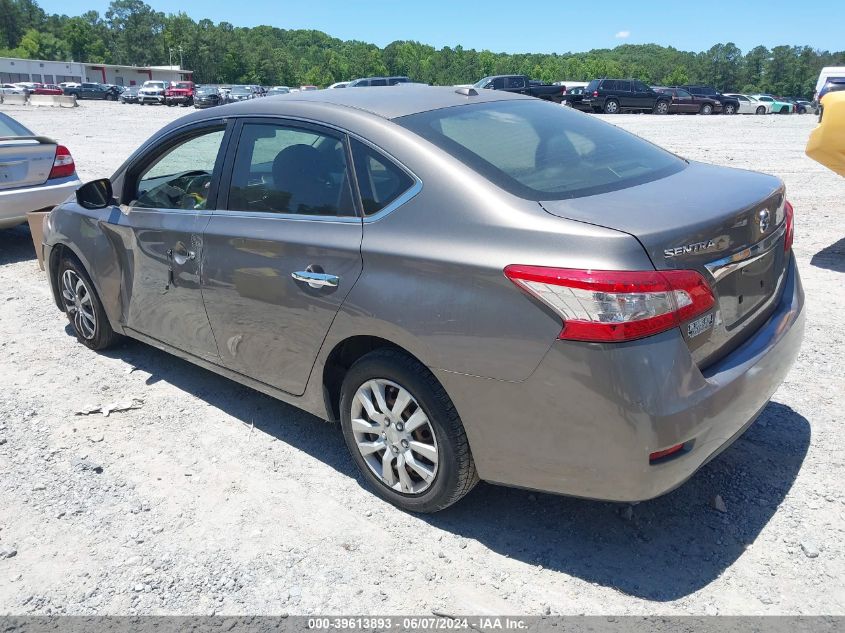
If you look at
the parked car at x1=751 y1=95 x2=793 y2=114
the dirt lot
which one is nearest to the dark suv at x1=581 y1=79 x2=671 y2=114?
the parked car at x1=751 y1=95 x2=793 y2=114

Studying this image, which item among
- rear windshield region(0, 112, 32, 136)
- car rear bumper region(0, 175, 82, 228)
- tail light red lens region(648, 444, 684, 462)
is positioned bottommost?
car rear bumper region(0, 175, 82, 228)

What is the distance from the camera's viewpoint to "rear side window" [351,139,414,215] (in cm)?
295

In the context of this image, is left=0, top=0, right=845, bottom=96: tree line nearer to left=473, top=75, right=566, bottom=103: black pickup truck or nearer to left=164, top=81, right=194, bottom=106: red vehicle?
left=164, top=81, right=194, bottom=106: red vehicle

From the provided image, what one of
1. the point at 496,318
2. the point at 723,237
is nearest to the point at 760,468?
the point at 723,237

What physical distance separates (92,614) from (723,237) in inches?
109

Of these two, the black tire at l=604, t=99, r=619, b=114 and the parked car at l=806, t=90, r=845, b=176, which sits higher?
the parked car at l=806, t=90, r=845, b=176

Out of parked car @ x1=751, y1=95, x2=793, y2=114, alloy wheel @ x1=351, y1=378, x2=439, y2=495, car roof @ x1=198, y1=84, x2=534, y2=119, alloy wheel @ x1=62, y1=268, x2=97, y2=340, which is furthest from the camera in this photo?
parked car @ x1=751, y1=95, x2=793, y2=114

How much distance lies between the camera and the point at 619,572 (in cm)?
275

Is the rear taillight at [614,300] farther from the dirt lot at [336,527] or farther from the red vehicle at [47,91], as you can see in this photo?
the red vehicle at [47,91]

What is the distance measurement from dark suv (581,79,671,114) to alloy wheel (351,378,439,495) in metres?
34.6

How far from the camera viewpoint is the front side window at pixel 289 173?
3.18 m

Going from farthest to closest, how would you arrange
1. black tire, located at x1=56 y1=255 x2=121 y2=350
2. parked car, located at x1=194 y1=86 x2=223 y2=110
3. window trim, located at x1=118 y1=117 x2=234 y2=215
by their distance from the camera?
parked car, located at x1=194 y1=86 x2=223 y2=110, black tire, located at x1=56 y1=255 x2=121 y2=350, window trim, located at x1=118 y1=117 x2=234 y2=215

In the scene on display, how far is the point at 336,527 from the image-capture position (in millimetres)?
3104

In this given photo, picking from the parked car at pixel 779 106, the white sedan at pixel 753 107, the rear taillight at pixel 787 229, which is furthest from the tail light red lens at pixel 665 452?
the parked car at pixel 779 106
